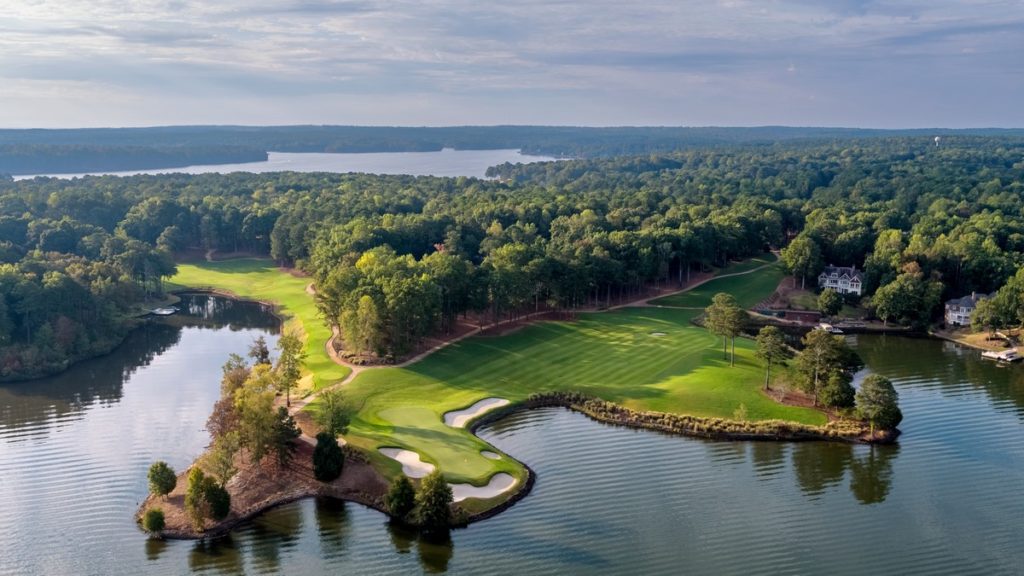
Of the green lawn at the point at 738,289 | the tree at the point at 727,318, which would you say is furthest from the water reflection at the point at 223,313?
the tree at the point at 727,318

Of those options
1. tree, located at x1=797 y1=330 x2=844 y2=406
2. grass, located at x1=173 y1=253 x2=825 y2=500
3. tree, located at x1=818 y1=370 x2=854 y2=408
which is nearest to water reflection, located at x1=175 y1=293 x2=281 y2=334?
grass, located at x1=173 y1=253 x2=825 y2=500

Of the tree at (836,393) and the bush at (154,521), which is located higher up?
the tree at (836,393)

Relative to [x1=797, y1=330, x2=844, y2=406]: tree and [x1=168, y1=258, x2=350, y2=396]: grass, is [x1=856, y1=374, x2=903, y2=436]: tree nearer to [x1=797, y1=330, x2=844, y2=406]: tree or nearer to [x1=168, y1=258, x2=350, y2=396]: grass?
[x1=797, y1=330, x2=844, y2=406]: tree

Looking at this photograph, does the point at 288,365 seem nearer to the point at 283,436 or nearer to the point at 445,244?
the point at 283,436

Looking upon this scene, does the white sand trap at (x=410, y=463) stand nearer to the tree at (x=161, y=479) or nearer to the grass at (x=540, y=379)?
the grass at (x=540, y=379)

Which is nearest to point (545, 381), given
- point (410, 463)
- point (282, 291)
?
point (410, 463)

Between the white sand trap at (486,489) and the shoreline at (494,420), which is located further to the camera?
the white sand trap at (486,489)

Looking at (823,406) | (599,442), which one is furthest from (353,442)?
(823,406)
